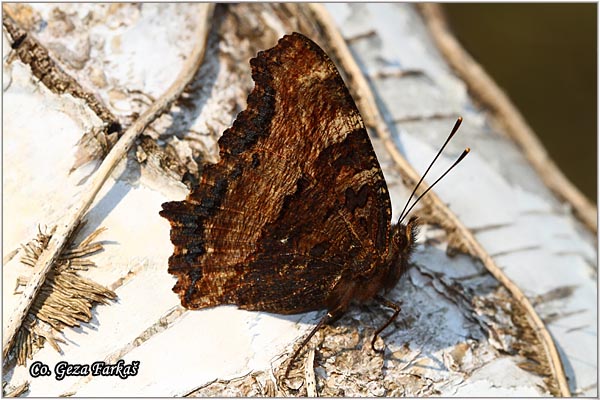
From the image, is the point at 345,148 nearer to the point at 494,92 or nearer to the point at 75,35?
the point at 75,35

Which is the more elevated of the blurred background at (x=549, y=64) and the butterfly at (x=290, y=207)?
the blurred background at (x=549, y=64)

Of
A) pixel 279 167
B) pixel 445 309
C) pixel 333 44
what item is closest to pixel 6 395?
pixel 279 167

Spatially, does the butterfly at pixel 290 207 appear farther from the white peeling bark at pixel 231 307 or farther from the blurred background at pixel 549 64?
the blurred background at pixel 549 64

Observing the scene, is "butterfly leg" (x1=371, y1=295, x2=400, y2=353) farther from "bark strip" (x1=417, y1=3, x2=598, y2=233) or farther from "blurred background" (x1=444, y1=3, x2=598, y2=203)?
"blurred background" (x1=444, y1=3, x2=598, y2=203)

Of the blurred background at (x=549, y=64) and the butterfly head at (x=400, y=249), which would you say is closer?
the butterfly head at (x=400, y=249)

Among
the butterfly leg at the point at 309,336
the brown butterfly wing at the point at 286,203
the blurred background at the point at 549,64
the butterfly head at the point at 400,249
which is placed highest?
the blurred background at the point at 549,64

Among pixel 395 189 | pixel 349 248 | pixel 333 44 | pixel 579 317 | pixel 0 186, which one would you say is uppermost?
pixel 333 44

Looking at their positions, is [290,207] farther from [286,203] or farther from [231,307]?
[231,307]

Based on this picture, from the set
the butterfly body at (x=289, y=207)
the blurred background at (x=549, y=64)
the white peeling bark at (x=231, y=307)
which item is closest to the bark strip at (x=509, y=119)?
the white peeling bark at (x=231, y=307)
